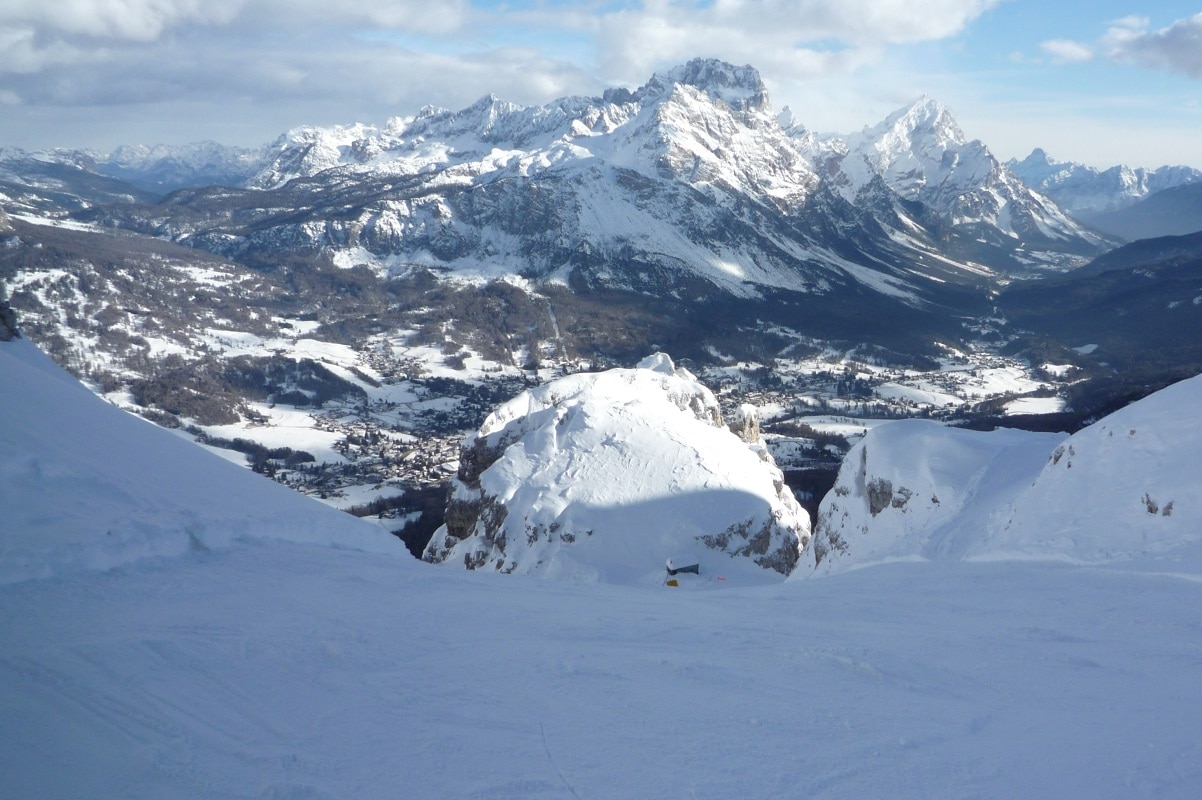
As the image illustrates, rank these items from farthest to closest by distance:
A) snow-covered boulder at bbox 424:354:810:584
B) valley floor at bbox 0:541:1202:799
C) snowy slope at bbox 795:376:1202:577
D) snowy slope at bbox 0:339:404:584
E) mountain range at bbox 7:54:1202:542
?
mountain range at bbox 7:54:1202:542, snow-covered boulder at bbox 424:354:810:584, snowy slope at bbox 795:376:1202:577, snowy slope at bbox 0:339:404:584, valley floor at bbox 0:541:1202:799

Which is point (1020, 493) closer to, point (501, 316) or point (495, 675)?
point (495, 675)

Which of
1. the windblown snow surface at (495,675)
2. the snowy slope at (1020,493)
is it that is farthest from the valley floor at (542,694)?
the snowy slope at (1020,493)

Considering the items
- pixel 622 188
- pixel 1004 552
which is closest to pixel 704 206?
pixel 622 188

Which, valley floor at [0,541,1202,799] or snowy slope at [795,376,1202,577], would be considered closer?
valley floor at [0,541,1202,799]

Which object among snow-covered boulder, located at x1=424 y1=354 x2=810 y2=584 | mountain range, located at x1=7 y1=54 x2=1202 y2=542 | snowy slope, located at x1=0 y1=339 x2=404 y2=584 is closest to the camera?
snowy slope, located at x1=0 y1=339 x2=404 y2=584

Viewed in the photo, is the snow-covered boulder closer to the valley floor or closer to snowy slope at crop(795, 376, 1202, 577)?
snowy slope at crop(795, 376, 1202, 577)

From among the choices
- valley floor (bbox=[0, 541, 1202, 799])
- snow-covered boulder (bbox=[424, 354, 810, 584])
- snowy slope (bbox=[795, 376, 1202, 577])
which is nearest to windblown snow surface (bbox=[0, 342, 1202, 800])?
valley floor (bbox=[0, 541, 1202, 799])

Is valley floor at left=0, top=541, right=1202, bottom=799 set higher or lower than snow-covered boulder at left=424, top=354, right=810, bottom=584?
higher

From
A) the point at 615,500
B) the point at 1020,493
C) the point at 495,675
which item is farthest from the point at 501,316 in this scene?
the point at 495,675
